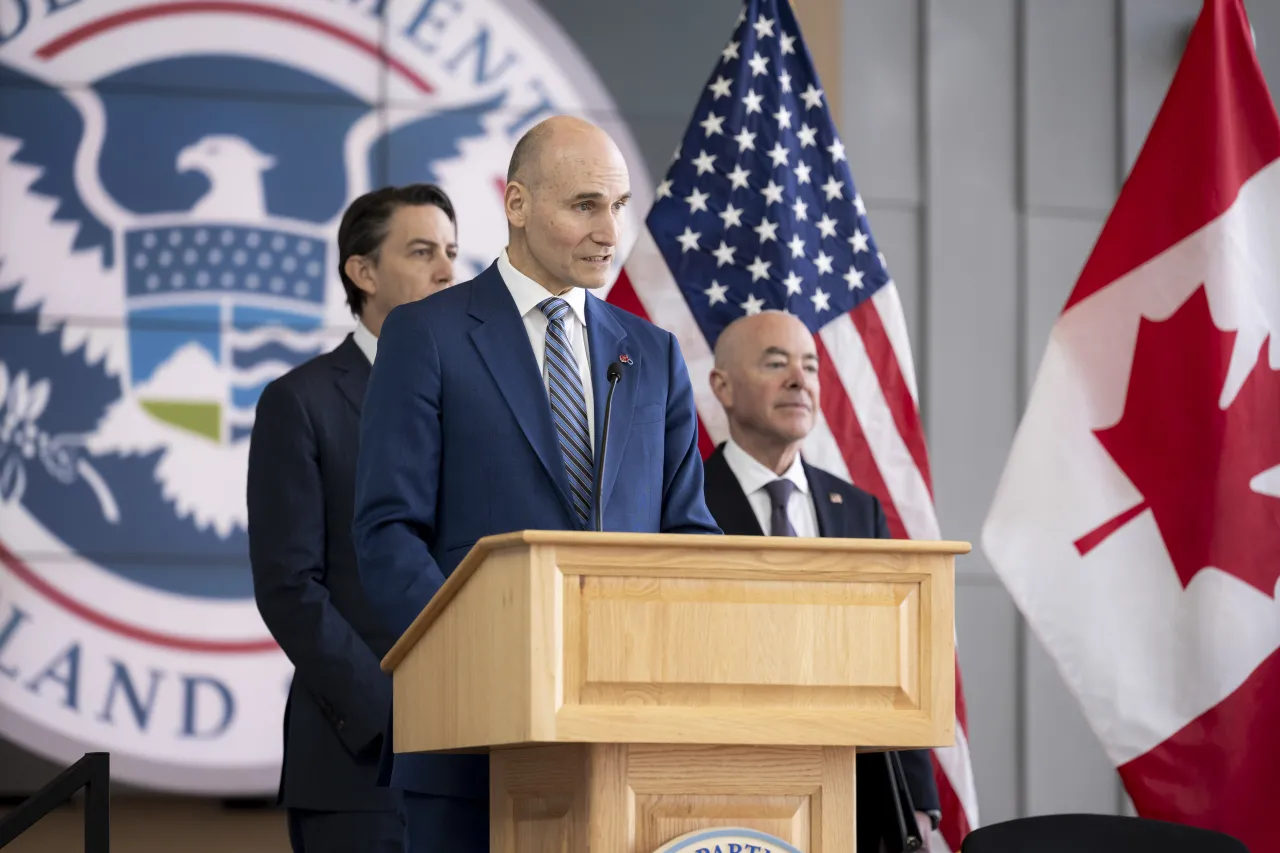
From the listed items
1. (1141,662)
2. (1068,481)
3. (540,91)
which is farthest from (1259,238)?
(540,91)

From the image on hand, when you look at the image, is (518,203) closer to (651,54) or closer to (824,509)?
(824,509)

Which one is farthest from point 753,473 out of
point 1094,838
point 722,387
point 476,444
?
point 476,444

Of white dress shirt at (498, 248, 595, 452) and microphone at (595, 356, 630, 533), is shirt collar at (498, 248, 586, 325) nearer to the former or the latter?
white dress shirt at (498, 248, 595, 452)

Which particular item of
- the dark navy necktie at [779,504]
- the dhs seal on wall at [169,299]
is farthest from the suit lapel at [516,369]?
the dhs seal on wall at [169,299]

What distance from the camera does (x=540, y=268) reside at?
2.20m

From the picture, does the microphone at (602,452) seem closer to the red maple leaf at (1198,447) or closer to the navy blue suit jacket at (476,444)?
the navy blue suit jacket at (476,444)

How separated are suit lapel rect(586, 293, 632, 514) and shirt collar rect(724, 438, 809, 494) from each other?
1.39 metres

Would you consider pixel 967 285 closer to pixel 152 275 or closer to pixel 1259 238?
pixel 1259 238

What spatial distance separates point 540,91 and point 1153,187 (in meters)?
2.31

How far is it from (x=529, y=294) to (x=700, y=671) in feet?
2.62

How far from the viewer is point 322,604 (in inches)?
110

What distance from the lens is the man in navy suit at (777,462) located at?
3.48 m

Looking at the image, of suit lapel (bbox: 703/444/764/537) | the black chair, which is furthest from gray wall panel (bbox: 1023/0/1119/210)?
the black chair

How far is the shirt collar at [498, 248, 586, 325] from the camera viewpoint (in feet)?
7.19
